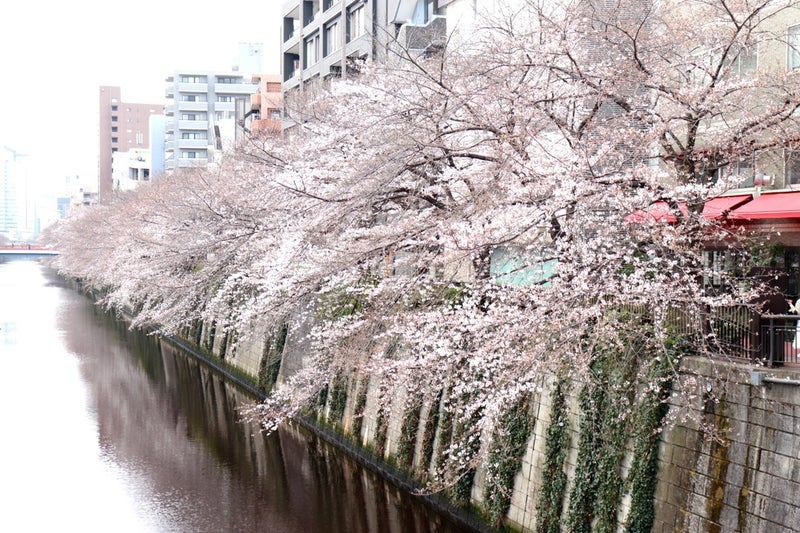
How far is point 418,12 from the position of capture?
85.7 ft

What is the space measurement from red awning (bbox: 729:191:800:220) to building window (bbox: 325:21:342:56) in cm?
2065

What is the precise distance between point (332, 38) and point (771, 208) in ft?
76.2

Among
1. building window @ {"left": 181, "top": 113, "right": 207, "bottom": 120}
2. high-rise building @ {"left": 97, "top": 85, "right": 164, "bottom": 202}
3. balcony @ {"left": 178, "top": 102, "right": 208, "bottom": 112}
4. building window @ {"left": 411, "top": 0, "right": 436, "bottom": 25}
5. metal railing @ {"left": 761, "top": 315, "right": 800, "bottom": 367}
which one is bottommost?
metal railing @ {"left": 761, "top": 315, "right": 800, "bottom": 367}

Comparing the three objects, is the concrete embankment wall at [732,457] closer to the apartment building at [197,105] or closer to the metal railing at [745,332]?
the metal railing at [745,332]

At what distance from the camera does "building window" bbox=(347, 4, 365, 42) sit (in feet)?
101

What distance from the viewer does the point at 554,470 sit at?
11594mm

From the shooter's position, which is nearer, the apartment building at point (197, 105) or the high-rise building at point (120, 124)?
the apartment building at point (197, 105)

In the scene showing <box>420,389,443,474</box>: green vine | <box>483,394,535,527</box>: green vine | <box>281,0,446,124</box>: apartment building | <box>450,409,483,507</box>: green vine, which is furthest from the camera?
<box>281,0,446,124</box>: apartment building

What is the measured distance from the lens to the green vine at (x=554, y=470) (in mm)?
11320

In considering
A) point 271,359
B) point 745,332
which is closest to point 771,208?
point 745,332

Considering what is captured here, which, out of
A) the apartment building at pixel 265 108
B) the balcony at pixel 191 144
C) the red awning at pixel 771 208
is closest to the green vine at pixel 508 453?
the red awning at pixel 771 208

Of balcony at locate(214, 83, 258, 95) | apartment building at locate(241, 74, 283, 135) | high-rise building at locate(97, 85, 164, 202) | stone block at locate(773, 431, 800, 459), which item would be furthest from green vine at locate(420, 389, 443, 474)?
high-rise building at locate(97, 85, 164, 202)

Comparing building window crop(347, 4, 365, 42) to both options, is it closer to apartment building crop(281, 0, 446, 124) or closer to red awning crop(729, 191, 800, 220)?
apartment building crop(281, 0, 446, 124)

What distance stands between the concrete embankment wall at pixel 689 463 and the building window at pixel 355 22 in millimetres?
20528
